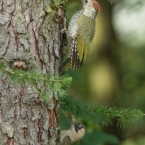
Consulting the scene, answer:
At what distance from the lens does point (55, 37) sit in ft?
12.5

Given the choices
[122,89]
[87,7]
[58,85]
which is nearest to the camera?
[58,85]

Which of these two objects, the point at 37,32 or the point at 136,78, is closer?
the point at 37,32

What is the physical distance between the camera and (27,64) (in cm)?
356

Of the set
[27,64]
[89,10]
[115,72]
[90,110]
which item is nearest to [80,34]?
[89,10]

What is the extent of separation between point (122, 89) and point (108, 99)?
653 millimetres

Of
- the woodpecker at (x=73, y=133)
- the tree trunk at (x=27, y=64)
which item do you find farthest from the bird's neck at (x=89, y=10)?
the tree trunk at (x=27, y=64)

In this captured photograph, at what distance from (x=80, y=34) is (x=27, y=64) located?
4.98ft

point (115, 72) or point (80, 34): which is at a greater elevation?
point (80, 34)

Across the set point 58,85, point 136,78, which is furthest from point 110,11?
point 58,85

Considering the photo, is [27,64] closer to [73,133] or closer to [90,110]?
[90,110]

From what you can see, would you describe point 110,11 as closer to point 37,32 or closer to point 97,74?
point 97,74

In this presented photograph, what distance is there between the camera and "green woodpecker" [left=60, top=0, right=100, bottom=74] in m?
4.81

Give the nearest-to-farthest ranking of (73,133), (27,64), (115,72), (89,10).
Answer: (27,64), (73,133), (89,10), (115,72)

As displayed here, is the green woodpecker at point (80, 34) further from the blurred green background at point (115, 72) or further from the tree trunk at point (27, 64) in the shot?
the blurred green background at point (115, 72)
